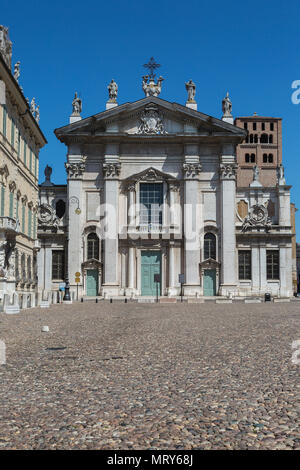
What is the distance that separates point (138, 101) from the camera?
51.7 meters

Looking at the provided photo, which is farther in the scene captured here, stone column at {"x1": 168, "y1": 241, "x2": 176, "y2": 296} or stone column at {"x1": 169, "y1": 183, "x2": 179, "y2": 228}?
stone column at {"x1": 169, "y1": 183, "x2": 179, "y2": 228}

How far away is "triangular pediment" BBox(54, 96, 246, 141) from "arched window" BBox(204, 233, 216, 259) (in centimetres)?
919

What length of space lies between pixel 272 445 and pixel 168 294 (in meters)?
45.7

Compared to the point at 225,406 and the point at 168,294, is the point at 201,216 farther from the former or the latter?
the point at 225,406

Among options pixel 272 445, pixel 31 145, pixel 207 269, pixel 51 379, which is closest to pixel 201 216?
pixel 207 269

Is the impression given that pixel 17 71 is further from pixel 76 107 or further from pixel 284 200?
pixel 284 200

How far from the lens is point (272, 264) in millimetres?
52938

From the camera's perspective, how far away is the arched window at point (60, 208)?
5462 centimetres

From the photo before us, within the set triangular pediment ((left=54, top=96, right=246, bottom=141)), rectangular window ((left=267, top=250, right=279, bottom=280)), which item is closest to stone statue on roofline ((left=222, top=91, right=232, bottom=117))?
triangular pediment ((left=54, top=96, right=246, bottom=141))

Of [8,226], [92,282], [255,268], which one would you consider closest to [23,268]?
[8,226]

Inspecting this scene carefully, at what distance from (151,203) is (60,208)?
8985 mm

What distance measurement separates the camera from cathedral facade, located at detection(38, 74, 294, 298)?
51.2m

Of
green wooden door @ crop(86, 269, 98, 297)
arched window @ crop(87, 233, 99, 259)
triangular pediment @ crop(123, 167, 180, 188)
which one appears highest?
triangular pediment @ crop(123, 167, 180, 188)

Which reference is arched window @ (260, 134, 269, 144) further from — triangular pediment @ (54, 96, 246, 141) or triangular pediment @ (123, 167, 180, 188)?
triangular pediment @ (123, 167, 180, 188)
